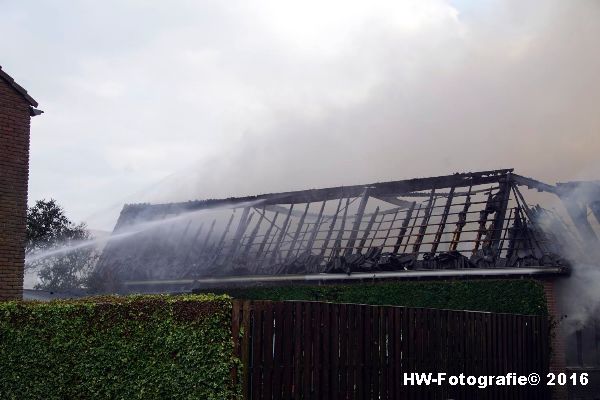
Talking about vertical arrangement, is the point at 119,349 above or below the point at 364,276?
below

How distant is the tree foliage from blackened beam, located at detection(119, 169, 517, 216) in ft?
13.0

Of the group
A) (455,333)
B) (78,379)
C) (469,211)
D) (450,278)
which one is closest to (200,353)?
(78,379)

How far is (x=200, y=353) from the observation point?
863cm

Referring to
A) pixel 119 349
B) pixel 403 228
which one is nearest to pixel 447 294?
pixel 403 228

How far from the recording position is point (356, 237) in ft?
74.2

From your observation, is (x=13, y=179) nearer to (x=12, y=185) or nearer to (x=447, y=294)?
(x=12, y=185)

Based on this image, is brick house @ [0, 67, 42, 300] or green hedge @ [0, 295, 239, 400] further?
brick house @ [0, 67, 42, 300]

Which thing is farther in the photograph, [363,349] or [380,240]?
[380,240]

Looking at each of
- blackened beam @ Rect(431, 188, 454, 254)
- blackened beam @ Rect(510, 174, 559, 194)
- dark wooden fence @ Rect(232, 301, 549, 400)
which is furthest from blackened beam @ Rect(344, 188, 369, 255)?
dark wooden fence @ Rect(232, 301, 549, 400)

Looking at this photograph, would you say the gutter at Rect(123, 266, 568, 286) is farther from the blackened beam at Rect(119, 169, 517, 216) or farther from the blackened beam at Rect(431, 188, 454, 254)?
the blackened beam at Rect(119, 169, 517, 216)

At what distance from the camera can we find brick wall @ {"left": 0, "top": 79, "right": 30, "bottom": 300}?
1410 cm

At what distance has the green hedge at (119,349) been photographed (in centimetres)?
→ 864

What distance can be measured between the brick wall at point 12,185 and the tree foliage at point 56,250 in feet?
33.4

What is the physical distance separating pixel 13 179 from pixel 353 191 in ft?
39.5
